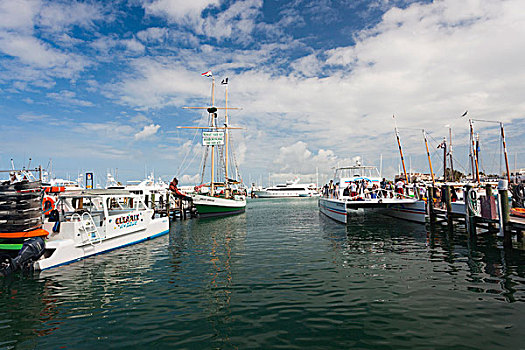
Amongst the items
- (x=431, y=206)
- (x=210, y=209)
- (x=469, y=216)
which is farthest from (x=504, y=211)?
(x=210, y=209)

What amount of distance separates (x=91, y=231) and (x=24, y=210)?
354 centimetres

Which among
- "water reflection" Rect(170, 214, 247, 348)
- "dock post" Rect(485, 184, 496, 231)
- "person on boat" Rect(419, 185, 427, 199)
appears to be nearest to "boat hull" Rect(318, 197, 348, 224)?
"person on boat" Rect(419, 185, 427, 199)

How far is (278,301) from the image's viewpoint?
8.27m

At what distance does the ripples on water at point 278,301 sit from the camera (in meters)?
6.35

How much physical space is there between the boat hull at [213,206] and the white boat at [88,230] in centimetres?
1542

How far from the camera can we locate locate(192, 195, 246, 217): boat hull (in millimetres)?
36503

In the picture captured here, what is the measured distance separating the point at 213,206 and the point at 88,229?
2353cm

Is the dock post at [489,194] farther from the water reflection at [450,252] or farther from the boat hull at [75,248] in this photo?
the boat hull at [75,248]

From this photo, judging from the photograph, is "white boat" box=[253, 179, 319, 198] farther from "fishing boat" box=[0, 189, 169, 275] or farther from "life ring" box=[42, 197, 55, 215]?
"life ring" box=[42, 197, 55, 215]

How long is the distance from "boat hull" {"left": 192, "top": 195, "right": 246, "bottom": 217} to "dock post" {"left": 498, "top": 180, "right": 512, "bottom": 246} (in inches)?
1126

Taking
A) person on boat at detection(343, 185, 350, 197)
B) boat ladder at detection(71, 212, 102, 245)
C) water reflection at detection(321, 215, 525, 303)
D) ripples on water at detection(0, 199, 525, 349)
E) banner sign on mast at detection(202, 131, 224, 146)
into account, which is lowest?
water reflection at detection(321, 215, 525, 303)

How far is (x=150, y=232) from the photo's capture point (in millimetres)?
20234

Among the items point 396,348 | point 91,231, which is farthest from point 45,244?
point 396,348

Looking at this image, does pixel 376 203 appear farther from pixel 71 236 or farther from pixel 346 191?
pixel 71 236
